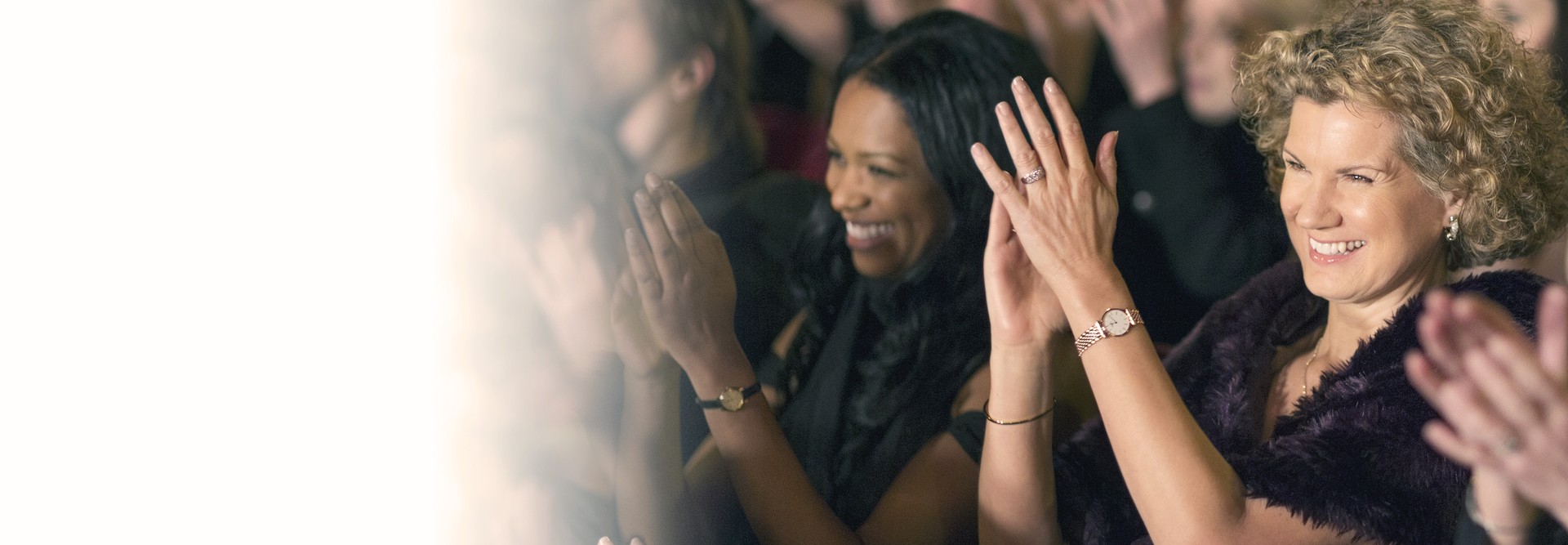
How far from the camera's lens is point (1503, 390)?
73 centimetres

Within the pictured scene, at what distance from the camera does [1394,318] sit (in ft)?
3.46

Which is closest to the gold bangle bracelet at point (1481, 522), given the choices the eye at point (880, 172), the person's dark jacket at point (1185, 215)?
the person's dark jacket at point (1185, 215)

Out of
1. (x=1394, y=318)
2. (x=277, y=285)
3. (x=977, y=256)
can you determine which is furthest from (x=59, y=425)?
(x=1394, y=318)

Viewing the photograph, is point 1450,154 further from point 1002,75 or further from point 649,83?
point 649,83

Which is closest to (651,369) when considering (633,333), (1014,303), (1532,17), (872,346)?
(633,333)

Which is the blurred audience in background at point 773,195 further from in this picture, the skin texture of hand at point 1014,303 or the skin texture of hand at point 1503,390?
the skin texture of hand at point 1503,390

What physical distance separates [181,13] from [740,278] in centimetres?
67

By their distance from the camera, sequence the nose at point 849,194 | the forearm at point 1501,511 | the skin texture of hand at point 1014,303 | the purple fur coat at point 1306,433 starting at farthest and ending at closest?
the nose at point 849,194
the skin texture of hand at point 1014,303
the purple fur coat at point 1306,433
the forearm at point 1501,511

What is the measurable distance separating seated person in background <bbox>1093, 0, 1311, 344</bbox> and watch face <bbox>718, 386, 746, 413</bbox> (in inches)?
19.3

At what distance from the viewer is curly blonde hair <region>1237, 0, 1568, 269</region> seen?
101 centimetres

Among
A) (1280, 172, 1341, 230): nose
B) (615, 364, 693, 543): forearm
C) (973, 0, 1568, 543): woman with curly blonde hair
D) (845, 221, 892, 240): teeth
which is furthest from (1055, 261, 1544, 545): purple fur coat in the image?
(615, 364, 693, 543): forearm

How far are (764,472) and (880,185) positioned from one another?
373 mm

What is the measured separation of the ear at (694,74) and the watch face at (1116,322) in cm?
62

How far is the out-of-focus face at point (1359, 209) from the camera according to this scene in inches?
40.5
